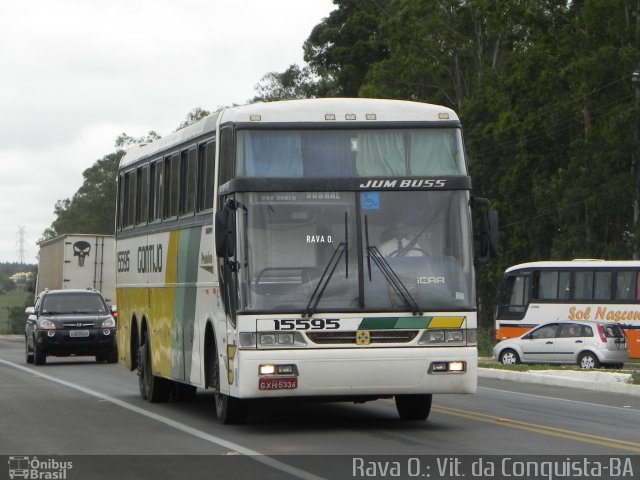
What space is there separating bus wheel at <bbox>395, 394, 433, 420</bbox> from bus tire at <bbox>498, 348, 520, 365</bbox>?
24256 millimetres

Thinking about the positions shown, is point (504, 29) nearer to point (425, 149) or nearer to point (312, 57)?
point (312, 57)

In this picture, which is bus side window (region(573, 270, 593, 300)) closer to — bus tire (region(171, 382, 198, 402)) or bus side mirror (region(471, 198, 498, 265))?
bus tire (region(171, 382, 198, 402))

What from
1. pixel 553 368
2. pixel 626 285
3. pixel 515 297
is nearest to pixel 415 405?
pixel 553 368

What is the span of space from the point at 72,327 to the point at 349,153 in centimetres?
2059

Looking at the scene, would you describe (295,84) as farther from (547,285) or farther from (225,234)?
(225,234)

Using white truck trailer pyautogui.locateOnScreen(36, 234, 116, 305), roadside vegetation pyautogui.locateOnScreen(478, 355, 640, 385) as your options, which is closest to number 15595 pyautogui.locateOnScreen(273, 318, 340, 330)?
roadside vegetation pyautogui.locateOnScreen(478, 355, 640, 385)

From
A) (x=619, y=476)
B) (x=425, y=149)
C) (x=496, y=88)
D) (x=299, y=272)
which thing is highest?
(x=496, y=88)

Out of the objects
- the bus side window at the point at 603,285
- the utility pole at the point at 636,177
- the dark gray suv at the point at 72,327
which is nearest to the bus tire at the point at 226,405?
the dark gray suv at the point at 72,327

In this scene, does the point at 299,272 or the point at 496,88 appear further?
the point at 496,88

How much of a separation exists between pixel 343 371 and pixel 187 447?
1.81 m

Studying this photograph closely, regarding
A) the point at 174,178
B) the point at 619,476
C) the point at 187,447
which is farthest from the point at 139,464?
the point at 174,178

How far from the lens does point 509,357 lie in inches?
1640

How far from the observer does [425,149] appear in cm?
1619

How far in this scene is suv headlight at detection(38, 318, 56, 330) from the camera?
1391 inches
